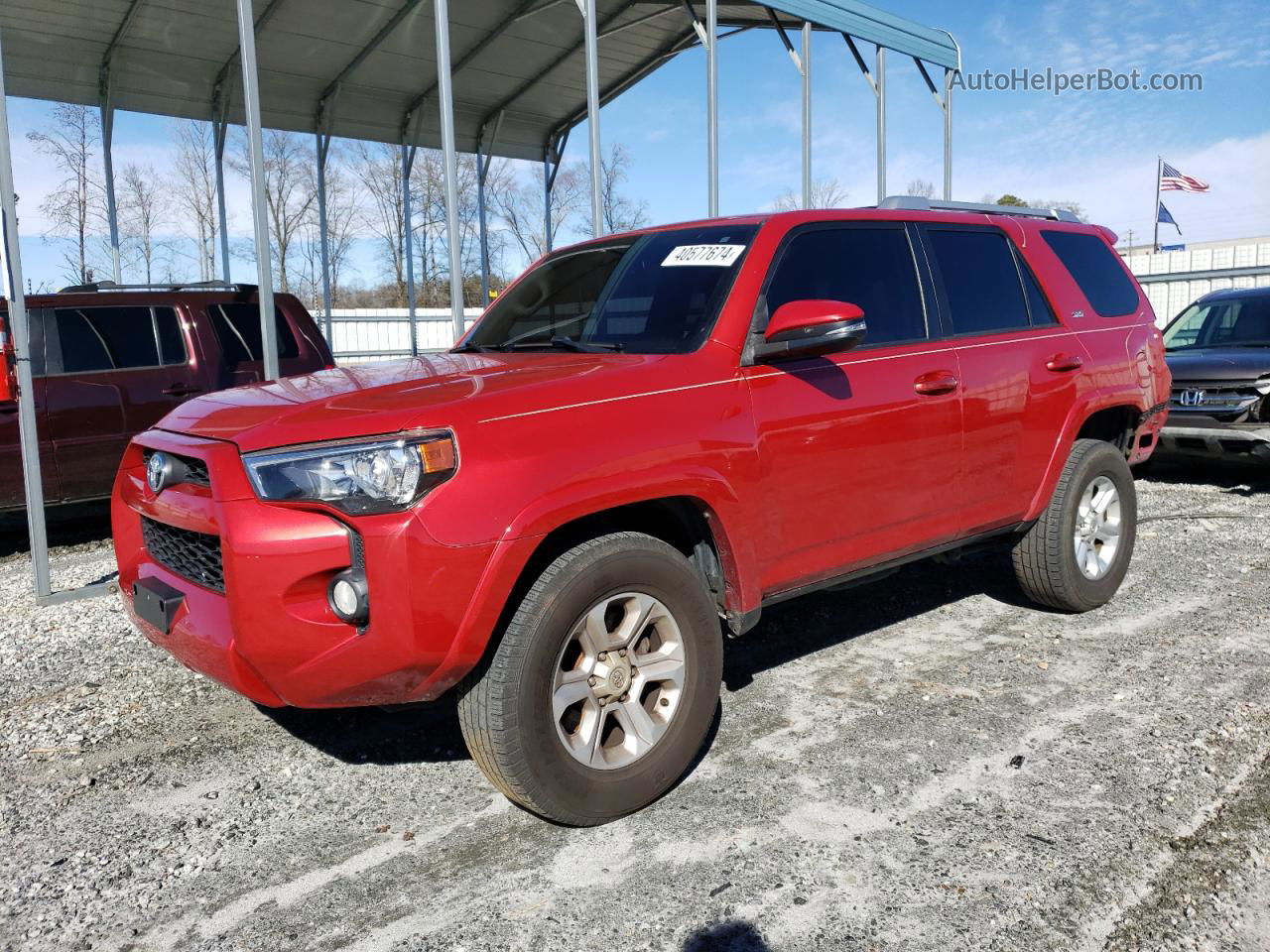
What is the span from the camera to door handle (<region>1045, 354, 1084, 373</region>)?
4473 mm

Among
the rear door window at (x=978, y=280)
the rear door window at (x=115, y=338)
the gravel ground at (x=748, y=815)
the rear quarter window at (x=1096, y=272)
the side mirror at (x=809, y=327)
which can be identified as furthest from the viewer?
the rear door window at (x=115, y=338)

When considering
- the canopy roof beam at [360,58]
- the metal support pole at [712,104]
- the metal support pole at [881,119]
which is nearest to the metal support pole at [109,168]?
the canopy roof beam at [360,58]

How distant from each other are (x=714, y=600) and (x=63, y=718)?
2.78 m

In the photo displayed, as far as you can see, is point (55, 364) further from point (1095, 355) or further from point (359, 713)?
point (1095, 355)

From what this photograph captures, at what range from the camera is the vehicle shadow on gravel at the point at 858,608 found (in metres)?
4.48

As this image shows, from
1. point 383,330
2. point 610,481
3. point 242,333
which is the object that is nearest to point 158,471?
point 610,481

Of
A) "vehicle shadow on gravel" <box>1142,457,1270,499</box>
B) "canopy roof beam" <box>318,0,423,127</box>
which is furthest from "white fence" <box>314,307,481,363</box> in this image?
"vehicle shadow on gravel" <box>1142,457,1270,499</box>

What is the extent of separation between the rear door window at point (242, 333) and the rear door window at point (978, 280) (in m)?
5.46

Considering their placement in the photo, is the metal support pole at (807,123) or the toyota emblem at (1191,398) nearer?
the toyota emblem at (1191,398)

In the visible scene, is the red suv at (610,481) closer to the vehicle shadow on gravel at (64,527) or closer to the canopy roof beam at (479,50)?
the vehicle shadow on gravel at (64,527)

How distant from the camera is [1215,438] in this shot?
8.05 metres

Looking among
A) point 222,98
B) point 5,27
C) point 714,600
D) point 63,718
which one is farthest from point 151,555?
point 222,98

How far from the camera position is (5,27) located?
38.7 feet

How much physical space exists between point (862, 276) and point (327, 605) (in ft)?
8.11
